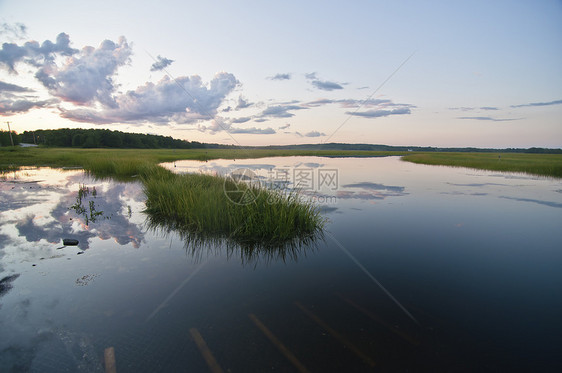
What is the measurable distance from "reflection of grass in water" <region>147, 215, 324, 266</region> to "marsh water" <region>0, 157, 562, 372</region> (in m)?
0.07

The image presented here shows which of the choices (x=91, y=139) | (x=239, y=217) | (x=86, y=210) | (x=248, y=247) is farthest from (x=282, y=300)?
(x=91, y=139)

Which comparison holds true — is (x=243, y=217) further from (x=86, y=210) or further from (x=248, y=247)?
(x=86, y=210)

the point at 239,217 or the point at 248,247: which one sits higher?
the point at 239,217

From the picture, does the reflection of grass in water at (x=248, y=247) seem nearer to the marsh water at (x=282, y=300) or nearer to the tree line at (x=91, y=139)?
the marsh water at (x=282, y=300)

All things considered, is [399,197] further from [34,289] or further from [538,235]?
[34,289]

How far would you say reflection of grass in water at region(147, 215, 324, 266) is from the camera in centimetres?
664

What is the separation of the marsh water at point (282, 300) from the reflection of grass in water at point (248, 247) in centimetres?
7

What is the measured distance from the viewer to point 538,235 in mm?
8789

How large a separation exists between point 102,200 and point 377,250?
13.4 m

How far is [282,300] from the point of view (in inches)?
184

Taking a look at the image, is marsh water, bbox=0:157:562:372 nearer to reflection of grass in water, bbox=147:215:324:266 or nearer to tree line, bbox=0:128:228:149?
reflection of grass in water, bbox=147:215:324:266

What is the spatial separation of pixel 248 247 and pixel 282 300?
9.17 feet

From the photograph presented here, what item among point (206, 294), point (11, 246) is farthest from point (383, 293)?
point (11, 246)

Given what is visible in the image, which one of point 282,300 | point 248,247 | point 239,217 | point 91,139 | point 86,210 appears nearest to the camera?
point 282,300
